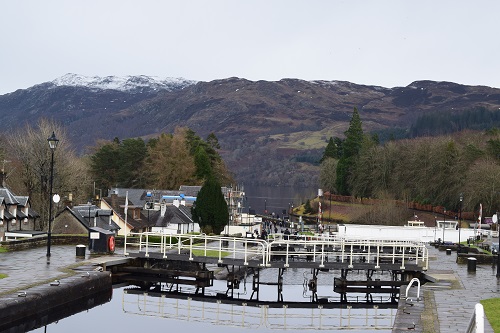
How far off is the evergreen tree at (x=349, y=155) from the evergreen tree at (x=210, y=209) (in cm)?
7308

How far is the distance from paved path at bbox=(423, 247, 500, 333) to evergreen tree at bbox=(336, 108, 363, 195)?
358ft

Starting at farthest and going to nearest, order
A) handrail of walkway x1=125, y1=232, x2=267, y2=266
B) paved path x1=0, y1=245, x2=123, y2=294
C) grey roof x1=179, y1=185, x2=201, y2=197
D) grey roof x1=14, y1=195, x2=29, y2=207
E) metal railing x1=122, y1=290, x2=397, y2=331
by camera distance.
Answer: grey roof x1=179, y1=185, x2=201, y2=197 → grey roof x1=14, y1=195, x2=29, y2=207 → handrail of walkway x1=125, y1=232, x2=267, y2=266 → metal railing x1=122, y1=290, x2=397, y2=331 → paved path x1=0, y1=245, x2=123, y2=294

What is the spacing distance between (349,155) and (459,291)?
5123 inches

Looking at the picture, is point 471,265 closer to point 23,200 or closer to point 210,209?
point 210,209

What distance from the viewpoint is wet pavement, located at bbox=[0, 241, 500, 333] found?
30.5m

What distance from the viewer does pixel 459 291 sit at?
125 feet

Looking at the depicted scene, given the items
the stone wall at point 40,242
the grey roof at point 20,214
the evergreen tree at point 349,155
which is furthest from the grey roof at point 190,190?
the stone wall at point 40,242

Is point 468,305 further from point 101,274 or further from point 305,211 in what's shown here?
point 305,211

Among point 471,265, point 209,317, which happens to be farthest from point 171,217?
point 209,317

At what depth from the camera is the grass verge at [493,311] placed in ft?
88.2

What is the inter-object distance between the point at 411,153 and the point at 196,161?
37.5 metres

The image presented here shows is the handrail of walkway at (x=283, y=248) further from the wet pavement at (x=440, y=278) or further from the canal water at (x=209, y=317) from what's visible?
the canal water at (x=209, y=317)

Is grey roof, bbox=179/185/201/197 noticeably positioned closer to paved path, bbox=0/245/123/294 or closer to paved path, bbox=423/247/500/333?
paved path, bbox=0/245/123/294

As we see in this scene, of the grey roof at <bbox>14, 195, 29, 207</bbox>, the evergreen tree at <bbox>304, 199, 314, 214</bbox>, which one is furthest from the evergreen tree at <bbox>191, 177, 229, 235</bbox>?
the evergreen tree at <bbox>304, 199, 314, 214</bbox>
